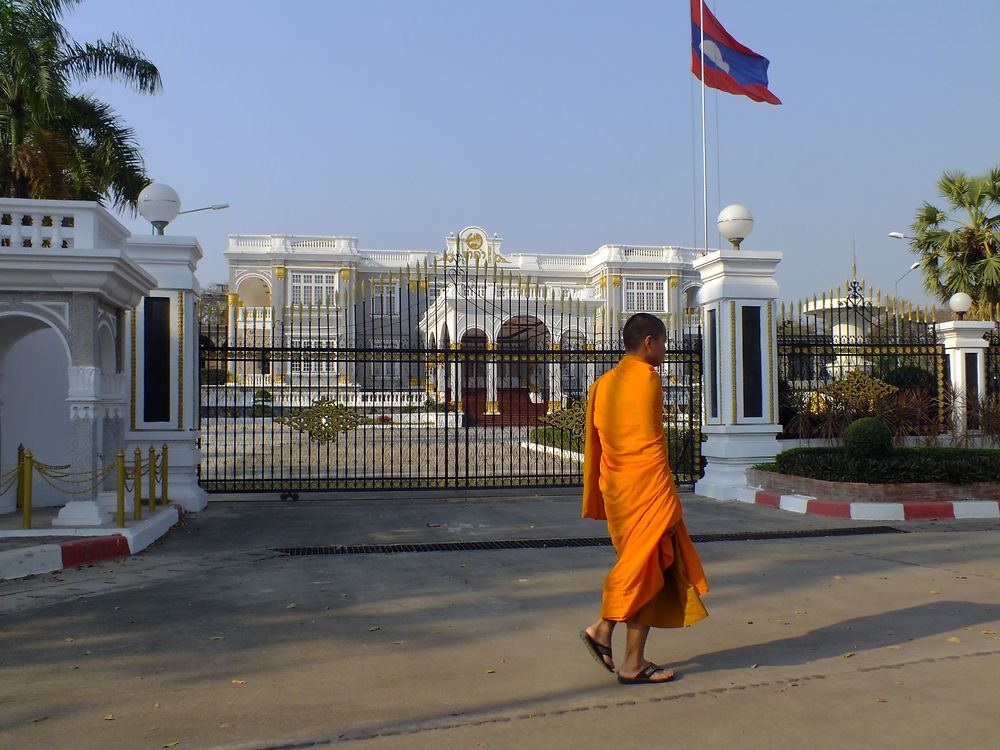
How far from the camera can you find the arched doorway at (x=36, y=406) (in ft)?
29.8

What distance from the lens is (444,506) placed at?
10766mm

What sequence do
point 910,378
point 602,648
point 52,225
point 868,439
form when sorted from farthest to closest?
point 910,378, point 868,439, point 52,225, point 602,648

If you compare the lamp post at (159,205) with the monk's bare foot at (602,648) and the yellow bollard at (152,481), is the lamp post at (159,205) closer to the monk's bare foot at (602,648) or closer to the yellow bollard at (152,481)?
the yellow bollard at (152,481)

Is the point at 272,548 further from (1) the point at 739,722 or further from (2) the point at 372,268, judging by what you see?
(2) the point at 372,268

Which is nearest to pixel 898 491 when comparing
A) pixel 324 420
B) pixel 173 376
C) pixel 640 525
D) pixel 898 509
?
pixel 898 509

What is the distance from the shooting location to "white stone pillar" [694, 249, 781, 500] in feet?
36.7

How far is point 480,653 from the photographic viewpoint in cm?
439

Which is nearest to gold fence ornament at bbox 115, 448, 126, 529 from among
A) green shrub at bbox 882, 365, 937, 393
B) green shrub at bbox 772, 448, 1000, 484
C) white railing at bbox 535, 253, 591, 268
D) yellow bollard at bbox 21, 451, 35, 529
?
yellow bollard at bbox 21, 451, 35, 529

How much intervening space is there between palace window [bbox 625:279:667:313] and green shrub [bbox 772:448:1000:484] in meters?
38.9

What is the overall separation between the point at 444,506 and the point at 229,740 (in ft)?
24.8

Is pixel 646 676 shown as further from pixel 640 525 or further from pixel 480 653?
pixel 480 653

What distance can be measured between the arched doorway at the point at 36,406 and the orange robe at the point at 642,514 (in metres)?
Result: 7.14

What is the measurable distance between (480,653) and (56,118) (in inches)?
610

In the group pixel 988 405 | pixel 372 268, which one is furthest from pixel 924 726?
pixel 372 268
